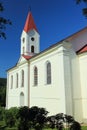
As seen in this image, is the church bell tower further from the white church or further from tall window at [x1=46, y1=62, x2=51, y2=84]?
tall window at [x1=46, y1=62, x2=51, y2=84]

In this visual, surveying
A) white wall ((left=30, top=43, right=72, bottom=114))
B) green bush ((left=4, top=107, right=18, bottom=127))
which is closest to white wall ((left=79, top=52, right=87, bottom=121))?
white wall ((left=30, top=43, right=72, bottom=114))

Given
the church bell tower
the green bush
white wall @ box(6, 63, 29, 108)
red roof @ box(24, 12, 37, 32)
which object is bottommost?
the green bush

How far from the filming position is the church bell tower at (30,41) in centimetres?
3266

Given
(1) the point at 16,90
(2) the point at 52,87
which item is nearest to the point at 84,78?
(2) the point at 52,87

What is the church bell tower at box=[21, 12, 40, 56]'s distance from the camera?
32656 mm

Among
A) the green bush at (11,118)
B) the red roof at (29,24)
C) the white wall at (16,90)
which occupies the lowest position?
the green bush at (11,118)

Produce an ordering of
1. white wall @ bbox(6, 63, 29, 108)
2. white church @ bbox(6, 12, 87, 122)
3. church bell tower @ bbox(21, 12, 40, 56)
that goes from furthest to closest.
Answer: church bell tower @ bbox(21, 12, 40, 56)
white wall @ bbox(6, 63, 29, 108)
white church @ bbox(6, 12, 87, 122)

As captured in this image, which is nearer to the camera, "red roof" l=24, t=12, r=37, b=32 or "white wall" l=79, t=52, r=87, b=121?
"white wall" l=79, t=52, r=87, b=121

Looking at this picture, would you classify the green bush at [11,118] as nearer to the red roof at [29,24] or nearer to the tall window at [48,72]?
the tall window at [48,72]

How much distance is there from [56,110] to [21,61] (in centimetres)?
1204

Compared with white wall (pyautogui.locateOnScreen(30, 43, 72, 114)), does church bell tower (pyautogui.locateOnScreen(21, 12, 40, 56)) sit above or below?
above

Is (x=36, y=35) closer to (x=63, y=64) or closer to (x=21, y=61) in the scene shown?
(x=21, y=61)

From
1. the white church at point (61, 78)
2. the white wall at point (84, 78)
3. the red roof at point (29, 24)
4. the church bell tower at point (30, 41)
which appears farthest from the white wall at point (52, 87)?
the red roof at point (29, 24)

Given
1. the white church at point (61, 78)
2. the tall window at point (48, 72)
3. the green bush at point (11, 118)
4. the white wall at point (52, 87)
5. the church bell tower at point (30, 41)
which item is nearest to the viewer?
the green bush at point (11, 118)
